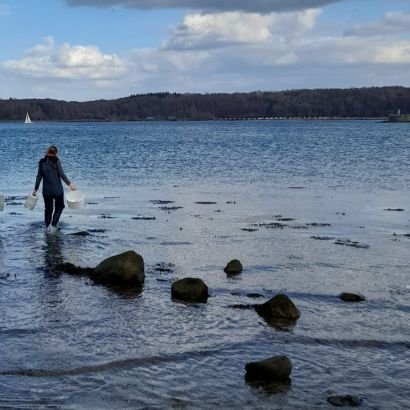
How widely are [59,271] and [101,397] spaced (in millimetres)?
6432

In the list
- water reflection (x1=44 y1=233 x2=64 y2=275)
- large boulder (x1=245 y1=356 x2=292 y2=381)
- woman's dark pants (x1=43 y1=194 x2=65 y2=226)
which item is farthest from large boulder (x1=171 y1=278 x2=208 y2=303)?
woman's dark pants (x1=43 y1=194 x2=65 y2=226)

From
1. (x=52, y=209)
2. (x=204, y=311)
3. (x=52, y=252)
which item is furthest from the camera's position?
(x=52, y=209)

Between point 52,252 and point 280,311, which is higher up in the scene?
point 52,252

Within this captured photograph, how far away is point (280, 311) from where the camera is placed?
11086 mm

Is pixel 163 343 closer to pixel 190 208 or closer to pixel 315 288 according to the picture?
pixel 315 288

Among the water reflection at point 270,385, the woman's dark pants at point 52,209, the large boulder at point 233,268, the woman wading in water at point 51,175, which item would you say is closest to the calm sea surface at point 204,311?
the water reflection at point 270,385

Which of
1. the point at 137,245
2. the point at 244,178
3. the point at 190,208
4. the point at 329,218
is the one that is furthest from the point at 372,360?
the point at 244,178

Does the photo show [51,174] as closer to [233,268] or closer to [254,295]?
[233,268]

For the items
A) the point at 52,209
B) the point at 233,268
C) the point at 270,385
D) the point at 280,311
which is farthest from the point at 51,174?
the point at 270,385

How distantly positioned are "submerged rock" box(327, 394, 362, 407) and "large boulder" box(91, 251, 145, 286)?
5.78 meters

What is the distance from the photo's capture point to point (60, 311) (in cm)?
1109

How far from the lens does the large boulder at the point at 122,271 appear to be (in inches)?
504

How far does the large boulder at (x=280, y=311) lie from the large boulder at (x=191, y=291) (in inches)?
48.6

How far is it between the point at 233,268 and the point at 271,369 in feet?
19.8
